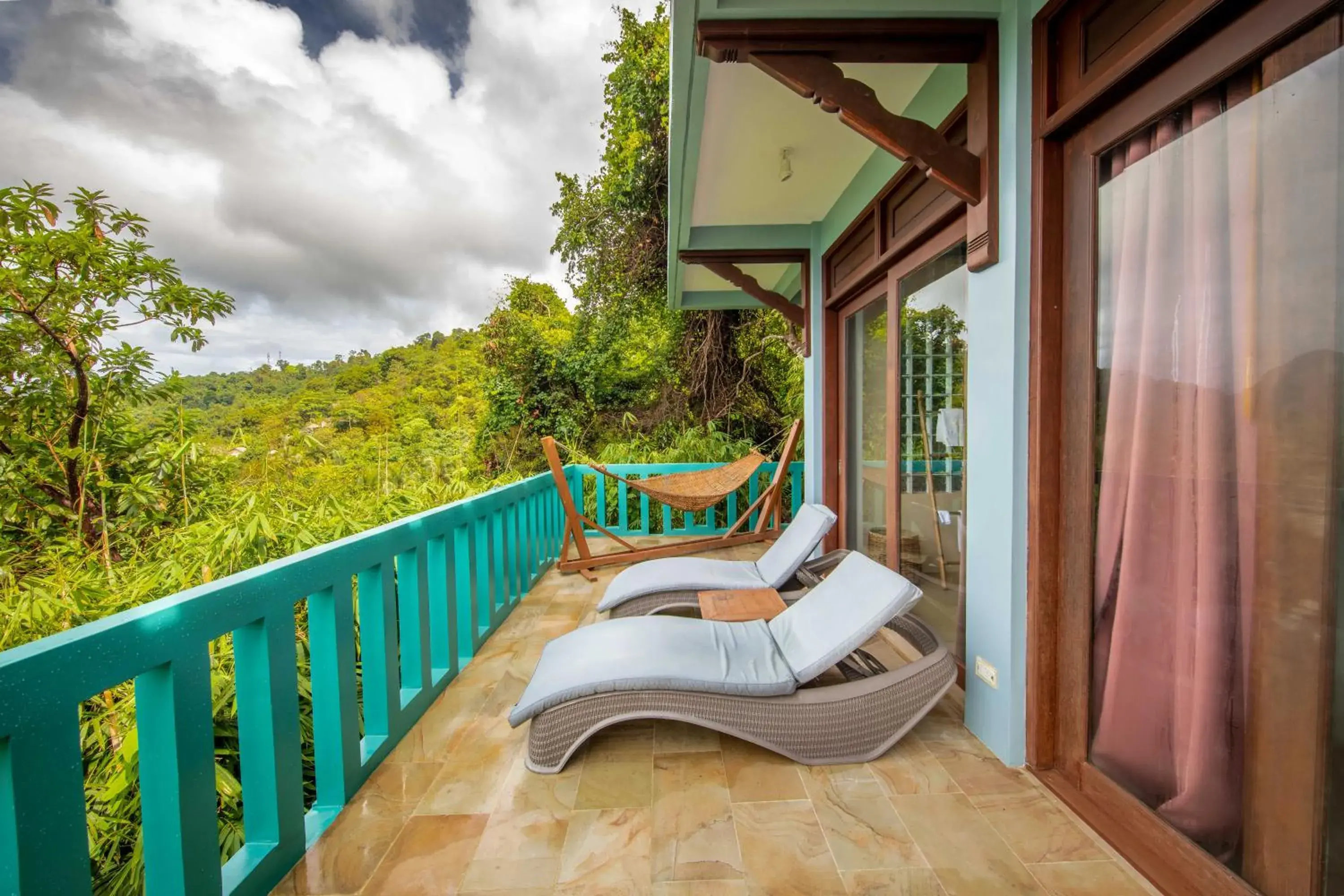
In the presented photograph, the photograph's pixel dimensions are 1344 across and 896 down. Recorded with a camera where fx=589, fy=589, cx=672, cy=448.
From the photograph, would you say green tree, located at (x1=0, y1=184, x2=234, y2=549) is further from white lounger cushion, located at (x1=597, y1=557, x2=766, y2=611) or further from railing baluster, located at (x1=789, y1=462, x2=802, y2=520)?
railing baluster, located at (x1=789, y1=462, x2=802, y2=520)

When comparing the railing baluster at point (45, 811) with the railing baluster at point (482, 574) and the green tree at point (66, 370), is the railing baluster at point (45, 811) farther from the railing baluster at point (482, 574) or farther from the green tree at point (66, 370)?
the green tree at point (66, 370)

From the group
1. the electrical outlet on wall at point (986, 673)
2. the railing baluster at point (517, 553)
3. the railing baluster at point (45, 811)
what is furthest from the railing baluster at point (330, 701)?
the electrical outlet on wall at point (986, 673)

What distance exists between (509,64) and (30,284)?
40.2 feet

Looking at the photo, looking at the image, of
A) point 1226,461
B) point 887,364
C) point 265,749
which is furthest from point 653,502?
point 1226,461

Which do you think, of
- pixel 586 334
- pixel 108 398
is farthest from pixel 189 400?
pixel 586 334

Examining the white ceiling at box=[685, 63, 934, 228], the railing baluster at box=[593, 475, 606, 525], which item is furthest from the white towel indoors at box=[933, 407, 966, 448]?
the railing baluster at box=[593, 475, 606, 525]

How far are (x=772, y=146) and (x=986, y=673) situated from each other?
8.49 feet

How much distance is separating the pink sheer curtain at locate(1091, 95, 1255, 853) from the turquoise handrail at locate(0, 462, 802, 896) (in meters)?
2.12

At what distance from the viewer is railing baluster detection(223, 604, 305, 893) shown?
1440mm

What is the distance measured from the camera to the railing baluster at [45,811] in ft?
2.85

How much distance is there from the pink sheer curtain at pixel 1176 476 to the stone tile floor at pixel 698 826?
1.04 ft

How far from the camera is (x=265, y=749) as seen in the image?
1471 mm

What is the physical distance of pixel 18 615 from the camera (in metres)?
2.63

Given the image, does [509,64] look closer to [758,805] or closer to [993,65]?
[993,65]
